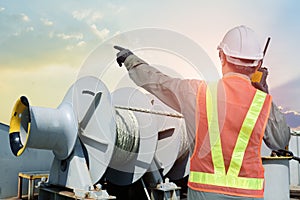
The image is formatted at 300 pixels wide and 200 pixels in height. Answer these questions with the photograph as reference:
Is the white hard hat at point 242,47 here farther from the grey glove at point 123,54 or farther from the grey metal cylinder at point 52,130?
the grey metal cylinder at point 52,130

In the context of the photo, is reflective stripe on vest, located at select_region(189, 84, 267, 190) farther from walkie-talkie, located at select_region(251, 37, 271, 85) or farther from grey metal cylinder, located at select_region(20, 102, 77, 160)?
grey metal cylinder, located at select_region(20, 102, 77, 160)

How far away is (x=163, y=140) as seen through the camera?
4.86 meters

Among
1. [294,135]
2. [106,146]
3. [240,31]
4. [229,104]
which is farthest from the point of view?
[294,135]

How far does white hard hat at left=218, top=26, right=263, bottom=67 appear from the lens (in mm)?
1778

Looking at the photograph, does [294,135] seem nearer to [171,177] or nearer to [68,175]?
[171,177]

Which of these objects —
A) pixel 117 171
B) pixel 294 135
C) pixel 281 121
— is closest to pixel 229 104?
pixel 281 121

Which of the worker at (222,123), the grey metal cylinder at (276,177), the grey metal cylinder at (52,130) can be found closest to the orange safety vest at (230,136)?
the worker at (222,123)

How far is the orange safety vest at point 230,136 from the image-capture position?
169 cm

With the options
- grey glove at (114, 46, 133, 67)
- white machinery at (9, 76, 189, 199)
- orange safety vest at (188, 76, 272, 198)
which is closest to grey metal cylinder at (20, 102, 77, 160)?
white machinery at (9, 76, 189, 199)

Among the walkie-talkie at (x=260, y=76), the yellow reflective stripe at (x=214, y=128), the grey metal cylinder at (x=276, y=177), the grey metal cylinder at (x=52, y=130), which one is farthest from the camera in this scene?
the grey metal cylinder at (x=52, y=130)

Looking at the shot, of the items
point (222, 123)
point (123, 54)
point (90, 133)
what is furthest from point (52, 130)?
point (222, 123)

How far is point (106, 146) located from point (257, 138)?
2179 mm

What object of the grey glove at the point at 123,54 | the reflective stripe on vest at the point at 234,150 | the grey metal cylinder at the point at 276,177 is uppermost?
the grey glove at the point at 123,54

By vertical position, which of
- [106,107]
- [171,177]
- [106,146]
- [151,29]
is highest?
[151,29]
